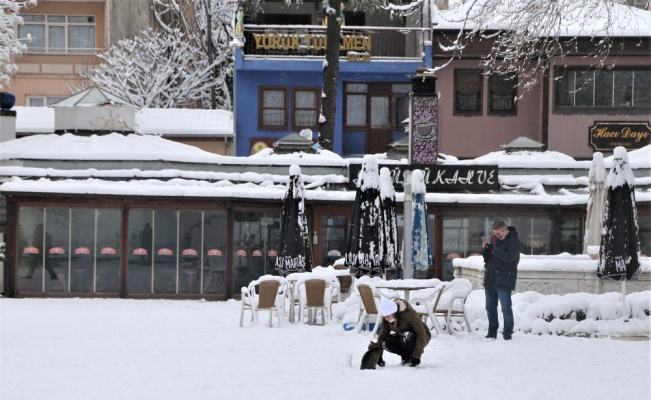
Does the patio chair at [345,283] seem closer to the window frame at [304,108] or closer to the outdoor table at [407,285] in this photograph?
the outdoor table at [407,285]

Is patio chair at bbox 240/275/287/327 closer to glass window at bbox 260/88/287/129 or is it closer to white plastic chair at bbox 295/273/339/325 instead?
white plastic chair at bbox 295/273/339/325

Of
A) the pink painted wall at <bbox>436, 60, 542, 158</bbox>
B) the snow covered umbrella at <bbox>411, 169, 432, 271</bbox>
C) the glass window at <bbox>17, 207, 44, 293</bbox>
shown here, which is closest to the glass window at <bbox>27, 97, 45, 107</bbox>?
the pink painted wall at <bbox>436, 60, 542, 158</bbox>

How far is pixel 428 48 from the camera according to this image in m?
33.3

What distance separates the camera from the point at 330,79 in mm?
31016

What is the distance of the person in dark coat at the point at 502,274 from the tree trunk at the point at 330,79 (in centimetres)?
1553

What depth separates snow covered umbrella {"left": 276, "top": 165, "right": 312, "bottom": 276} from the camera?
20172mm

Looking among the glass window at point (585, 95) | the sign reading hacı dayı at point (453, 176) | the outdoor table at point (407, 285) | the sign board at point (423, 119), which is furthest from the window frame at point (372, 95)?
the outdoor table at point (407, 285)

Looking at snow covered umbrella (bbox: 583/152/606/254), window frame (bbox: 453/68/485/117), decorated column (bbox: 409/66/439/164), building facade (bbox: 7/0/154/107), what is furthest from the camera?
building facade (bbox: 7/0/154/107)

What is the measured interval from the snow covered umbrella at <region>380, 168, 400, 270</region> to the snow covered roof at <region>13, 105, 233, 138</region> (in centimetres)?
1557

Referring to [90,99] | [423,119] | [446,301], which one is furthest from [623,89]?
[446,301]

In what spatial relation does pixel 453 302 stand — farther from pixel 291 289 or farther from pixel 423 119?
pixel 423 119

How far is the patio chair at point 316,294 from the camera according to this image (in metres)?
17.9

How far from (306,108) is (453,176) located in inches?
441

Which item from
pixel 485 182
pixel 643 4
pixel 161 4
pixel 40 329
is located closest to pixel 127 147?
pixel 485 182
